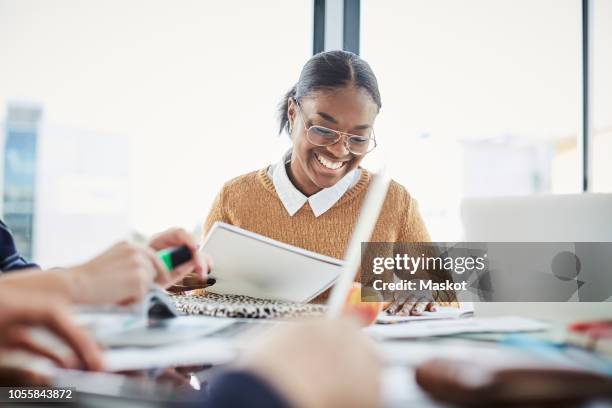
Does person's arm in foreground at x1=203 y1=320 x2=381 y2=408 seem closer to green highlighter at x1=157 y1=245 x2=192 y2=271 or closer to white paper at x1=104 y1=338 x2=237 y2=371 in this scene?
white paper at x1=104 y1=338 x2=237 y2=371

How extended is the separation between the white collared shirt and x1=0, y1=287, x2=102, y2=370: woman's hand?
109 centimetres

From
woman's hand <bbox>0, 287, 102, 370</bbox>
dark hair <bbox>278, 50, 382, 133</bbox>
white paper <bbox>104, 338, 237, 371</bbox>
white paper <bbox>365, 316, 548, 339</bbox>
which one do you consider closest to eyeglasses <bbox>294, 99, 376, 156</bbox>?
dark hair <bbox>278, 50, 382, 133</bbox>

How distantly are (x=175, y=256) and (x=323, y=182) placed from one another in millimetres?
807

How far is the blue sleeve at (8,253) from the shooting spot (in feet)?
2.92

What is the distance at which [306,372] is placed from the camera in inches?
10.2

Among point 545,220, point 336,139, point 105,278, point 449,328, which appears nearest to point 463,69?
point 336,139

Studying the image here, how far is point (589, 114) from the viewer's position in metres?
Answer: 2.58

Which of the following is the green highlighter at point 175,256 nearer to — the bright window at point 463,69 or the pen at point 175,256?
the pen at point 175,256

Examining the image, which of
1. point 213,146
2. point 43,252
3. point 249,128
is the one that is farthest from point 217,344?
point 43,252

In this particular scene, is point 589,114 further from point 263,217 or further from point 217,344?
point 217,344

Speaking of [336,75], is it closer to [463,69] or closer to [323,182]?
[323,182]

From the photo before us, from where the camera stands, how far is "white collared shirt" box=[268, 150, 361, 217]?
4.77 feet

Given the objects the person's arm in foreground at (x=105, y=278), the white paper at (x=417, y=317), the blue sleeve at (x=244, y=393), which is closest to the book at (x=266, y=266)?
the white paper at (x=417, y=317)

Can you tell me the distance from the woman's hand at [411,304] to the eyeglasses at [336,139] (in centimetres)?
45
